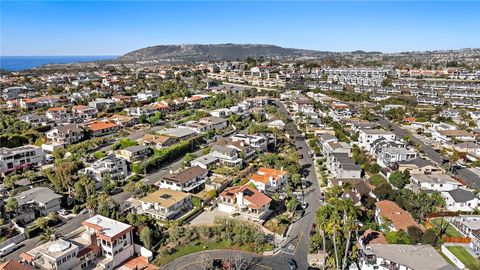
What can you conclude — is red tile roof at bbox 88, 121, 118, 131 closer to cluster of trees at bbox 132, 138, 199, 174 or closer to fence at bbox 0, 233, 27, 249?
cluster of trees at bbox 132, 138, 199, 174

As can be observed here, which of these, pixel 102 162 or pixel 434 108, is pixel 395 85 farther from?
pixel 102 162

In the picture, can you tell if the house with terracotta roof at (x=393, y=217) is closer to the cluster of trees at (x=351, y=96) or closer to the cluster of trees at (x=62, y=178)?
the cluster of trees at (x=62, y=178)

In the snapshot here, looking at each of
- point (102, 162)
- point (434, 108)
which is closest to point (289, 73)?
point (434, 108)

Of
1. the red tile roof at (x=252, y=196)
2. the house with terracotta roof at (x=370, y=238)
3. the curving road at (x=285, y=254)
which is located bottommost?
the curving road at (x=285, y=254)

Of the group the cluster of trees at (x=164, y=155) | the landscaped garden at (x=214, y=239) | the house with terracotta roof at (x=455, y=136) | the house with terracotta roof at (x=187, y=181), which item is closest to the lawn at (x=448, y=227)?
the landscaped garden at (x=214, y=239)

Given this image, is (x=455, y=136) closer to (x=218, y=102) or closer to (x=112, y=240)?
(x=218, y=102)

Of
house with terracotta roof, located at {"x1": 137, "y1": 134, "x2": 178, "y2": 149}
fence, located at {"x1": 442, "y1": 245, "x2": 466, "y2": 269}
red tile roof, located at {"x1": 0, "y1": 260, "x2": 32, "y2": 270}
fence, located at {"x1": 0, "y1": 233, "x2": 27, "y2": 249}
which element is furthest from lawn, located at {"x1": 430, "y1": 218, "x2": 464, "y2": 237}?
house with terracotta roof, located at {"x1": 137, "y1": 134, "x2": 178, "y2": 149}
